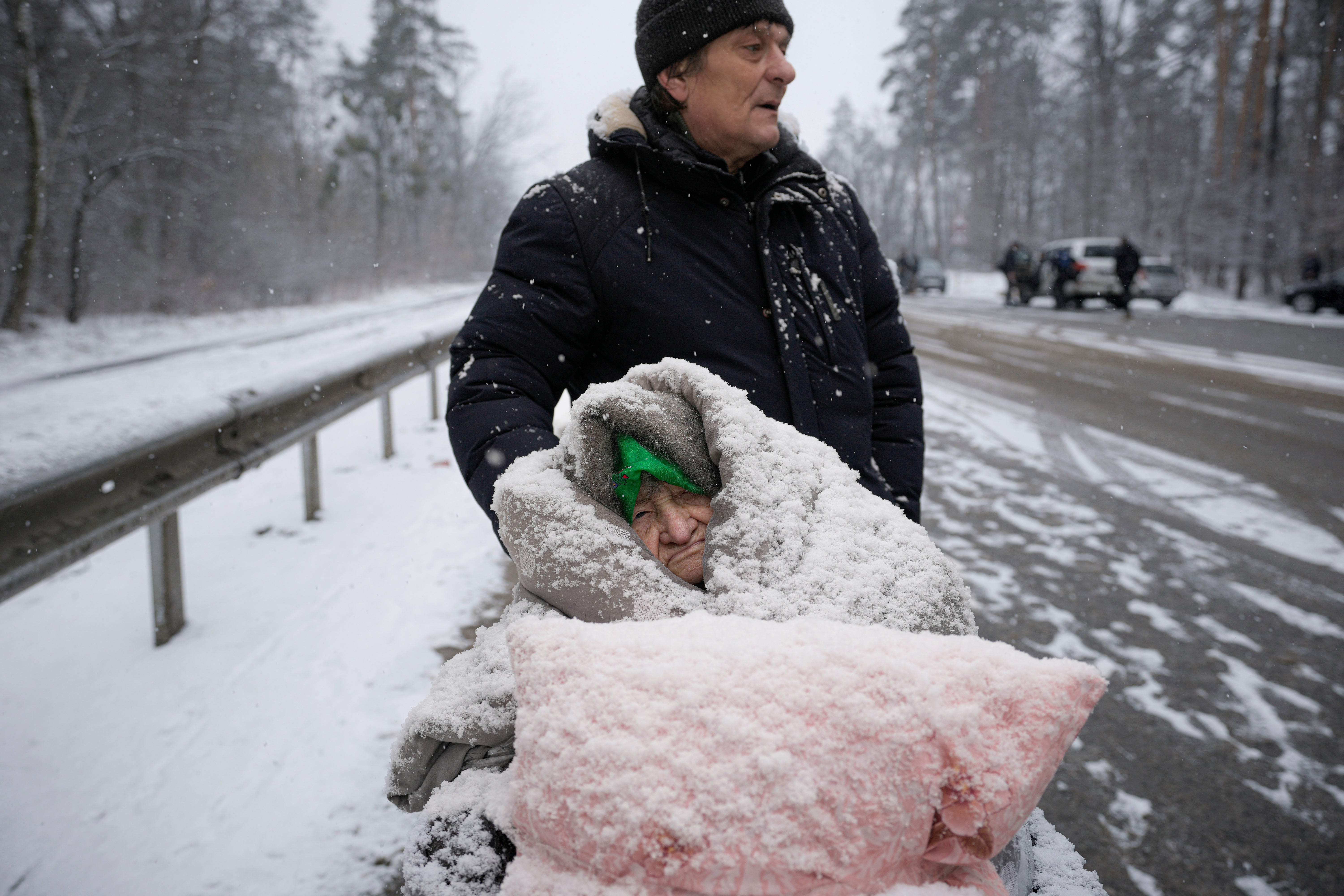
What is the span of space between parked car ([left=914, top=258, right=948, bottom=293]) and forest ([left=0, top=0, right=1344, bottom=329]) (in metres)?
2.07

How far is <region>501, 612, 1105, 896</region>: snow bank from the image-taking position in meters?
0.81

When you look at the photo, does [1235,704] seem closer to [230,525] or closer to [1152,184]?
[230,525]

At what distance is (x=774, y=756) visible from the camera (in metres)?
0.81

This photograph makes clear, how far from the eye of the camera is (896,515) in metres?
1.18

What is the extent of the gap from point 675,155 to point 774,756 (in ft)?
4.04

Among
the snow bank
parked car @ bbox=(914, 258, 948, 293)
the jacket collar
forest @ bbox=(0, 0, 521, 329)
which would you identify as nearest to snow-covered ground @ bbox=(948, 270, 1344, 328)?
parked car @ bbox=(914, 258, 948, 293)

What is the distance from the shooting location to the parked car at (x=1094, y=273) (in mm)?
24438

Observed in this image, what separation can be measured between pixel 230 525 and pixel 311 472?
20.9 inches

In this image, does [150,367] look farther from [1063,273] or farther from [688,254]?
[1063,273]

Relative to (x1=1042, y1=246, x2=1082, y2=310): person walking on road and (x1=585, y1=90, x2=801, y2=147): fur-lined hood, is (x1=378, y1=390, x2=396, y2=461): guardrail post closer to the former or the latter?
(x1=585, y1=90, x2=801, y2=147): fur-lined hood

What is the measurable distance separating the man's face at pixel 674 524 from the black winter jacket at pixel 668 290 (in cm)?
31

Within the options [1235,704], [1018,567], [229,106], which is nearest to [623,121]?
[1235,704]

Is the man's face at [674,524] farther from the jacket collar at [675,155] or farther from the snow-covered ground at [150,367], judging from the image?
the snow-covered ground at [150,367]

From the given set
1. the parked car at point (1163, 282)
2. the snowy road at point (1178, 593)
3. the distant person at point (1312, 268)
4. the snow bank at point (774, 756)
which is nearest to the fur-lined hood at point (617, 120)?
the snow bank at point (774, 756)
